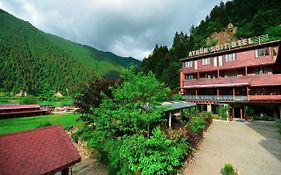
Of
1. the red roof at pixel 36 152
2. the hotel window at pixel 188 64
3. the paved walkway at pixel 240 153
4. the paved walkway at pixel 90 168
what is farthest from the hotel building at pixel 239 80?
the red roof at pixel 36 152

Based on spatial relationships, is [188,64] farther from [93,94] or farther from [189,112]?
[93,94]

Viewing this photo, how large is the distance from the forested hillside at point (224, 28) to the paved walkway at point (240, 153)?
3329 cm

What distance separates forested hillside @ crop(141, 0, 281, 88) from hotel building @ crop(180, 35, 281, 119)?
1217 centimetres

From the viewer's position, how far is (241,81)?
34.3 meters

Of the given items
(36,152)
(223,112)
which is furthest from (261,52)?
(36,152)

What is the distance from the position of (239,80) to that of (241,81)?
1.33ft

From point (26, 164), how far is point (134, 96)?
26.3ft

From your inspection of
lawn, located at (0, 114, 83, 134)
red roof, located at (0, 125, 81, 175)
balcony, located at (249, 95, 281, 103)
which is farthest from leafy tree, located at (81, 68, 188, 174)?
balcony, located at (249, 95, 281, 103)

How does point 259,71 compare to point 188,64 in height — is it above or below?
below

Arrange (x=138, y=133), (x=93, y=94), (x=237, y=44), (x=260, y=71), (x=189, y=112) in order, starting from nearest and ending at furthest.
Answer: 1. (x=138, y=133)
2. (x=93, y=94)
3. (x=189, y=112)
4. (x=260, y=71)
5. (x=237, y=44)

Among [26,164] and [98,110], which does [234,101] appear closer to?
[98,110]

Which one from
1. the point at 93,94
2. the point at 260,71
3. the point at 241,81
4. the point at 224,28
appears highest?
the point at 224,28

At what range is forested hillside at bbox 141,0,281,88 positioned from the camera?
55.0m

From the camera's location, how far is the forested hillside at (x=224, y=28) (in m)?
55.0
